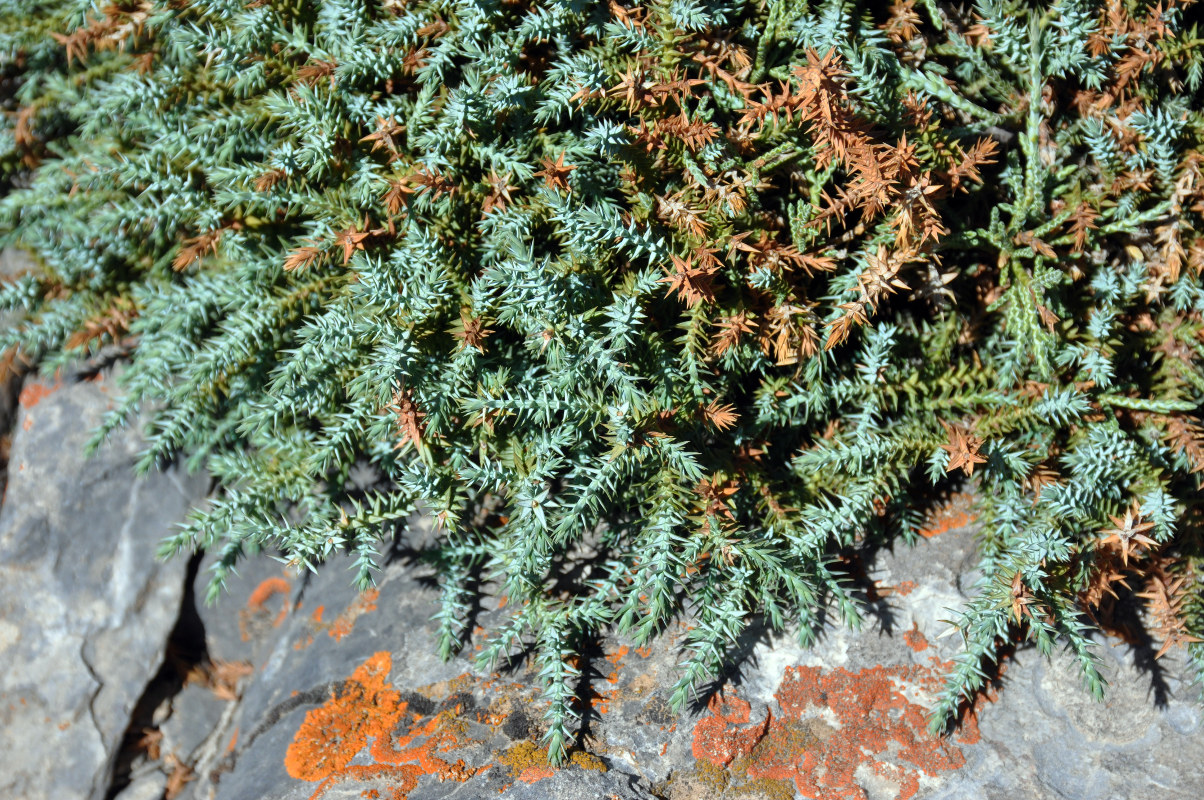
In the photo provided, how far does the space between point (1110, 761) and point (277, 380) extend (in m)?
2.63

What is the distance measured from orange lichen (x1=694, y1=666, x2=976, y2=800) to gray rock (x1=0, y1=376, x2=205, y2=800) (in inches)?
90.0

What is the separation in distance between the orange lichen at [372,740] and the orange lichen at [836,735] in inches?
30.5

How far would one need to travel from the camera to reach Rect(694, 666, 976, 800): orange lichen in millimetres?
2268

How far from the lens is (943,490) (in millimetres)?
2633

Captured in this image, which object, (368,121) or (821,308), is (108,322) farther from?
(821,308)

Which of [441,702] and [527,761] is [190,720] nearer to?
[441,702]

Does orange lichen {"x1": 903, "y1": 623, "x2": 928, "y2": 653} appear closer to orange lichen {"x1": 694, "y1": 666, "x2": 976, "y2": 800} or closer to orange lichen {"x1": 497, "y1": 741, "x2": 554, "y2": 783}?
orange lichen {"x1": 694, "y1": 666, "x2": 976, "y2": 800}

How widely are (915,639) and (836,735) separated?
386 millimetres

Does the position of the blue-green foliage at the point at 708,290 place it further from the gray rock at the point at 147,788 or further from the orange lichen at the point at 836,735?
the gray rock at the point at 147,788

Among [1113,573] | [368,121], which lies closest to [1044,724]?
[1113,573]

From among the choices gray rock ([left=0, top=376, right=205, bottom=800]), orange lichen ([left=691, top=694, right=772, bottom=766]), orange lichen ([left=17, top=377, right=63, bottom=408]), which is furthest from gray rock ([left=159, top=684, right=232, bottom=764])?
orange lichen ([left=691, top=694, right=772, bottom=766])

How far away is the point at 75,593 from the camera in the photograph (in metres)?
3.20

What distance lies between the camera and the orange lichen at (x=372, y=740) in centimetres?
238

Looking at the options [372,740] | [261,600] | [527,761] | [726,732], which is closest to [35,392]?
[261,600]
